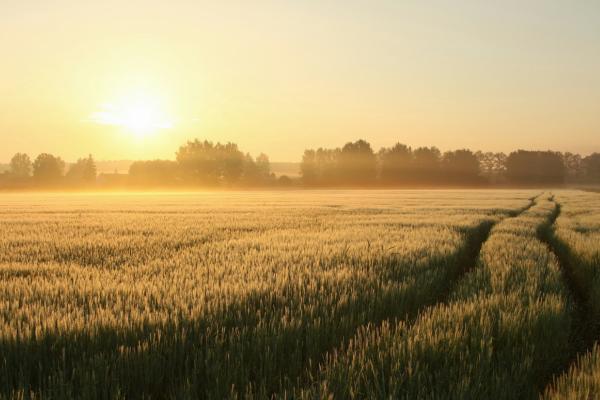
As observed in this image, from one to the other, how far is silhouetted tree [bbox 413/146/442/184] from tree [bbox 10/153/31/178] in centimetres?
18241

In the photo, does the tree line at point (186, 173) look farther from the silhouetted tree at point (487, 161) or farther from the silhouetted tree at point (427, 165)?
the silhouetted tree at point (487, 161)

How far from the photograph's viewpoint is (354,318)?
10.2ft

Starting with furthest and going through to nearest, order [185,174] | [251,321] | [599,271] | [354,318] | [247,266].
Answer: [185,174], [599,271], [247,266], [354,318], [251,321]

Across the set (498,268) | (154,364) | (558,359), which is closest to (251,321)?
(154,364)

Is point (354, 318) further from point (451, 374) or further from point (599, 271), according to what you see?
point (599, 271)

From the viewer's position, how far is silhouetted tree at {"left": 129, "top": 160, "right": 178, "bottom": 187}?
10050cm

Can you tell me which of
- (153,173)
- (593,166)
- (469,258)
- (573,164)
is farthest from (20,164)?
(593,166)

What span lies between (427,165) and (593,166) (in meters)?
84.0

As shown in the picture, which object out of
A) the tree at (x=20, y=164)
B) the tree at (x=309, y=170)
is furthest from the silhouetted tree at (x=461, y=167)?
the tree at (x=20, y=164)

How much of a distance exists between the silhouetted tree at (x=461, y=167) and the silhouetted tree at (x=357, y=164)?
2403 centimetres

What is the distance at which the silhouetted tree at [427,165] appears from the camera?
100 meters

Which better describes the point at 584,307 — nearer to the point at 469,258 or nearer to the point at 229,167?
the point at 469,258

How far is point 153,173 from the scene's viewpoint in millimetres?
101312

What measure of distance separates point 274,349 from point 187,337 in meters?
0.67
